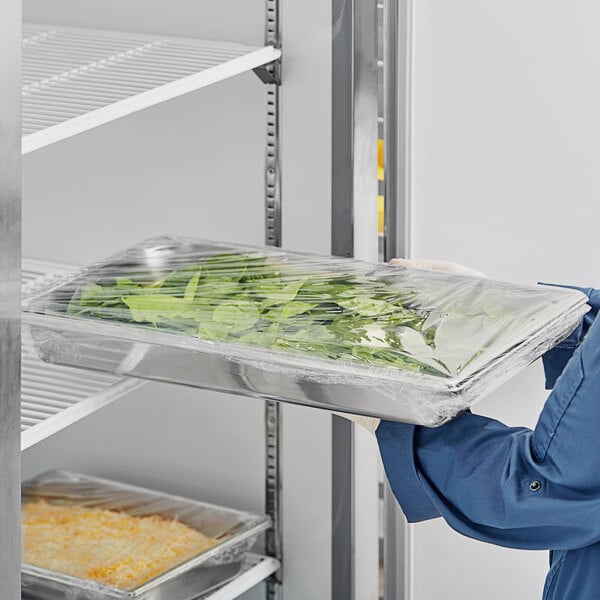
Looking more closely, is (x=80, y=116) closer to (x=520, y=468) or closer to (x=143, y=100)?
(x=143, y=100)

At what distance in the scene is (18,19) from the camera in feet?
2.53

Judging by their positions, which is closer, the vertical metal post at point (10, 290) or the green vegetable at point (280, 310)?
the vertical metal post at point (10, 290)

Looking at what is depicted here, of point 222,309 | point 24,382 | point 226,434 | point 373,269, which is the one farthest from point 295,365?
point 226,434

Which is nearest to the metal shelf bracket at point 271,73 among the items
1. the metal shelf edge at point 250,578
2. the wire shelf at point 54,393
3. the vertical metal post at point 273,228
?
the vertical metal post at point 273,228

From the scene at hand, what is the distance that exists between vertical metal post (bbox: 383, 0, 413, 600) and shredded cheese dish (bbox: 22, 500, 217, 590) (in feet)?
1.05

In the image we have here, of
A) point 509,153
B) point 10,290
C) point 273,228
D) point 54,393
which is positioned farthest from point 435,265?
point 10,290

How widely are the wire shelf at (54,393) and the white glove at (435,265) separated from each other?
1.20 ft

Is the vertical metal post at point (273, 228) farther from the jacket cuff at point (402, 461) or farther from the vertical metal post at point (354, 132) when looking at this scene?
the jacket cuff at point (402, 461)

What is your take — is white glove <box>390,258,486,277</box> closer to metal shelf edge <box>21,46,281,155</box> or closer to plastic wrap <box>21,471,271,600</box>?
metal shelf edge <box>21,46,281,155</box>

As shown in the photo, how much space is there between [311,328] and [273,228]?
1.51ft

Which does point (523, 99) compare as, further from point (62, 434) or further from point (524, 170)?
point (62, 434)

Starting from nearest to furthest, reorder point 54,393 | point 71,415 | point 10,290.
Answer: point 10,290 → point 71,415 → point 54,393

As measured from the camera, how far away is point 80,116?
1.13m

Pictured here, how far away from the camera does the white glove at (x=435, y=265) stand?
1.33 metres
